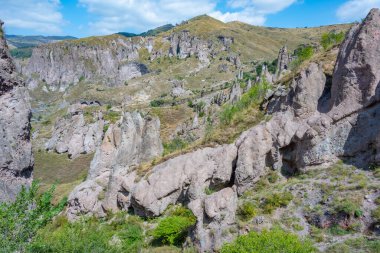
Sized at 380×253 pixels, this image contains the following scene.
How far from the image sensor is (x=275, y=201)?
24.8 meters

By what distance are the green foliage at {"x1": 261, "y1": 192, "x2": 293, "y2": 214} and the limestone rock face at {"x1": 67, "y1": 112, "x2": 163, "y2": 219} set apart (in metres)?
14.3

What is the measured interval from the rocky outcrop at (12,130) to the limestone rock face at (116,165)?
1011 cm

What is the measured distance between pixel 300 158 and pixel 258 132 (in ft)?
13.2

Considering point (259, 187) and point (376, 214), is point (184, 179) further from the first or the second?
point (376, 214)

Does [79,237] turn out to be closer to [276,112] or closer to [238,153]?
[238,153]

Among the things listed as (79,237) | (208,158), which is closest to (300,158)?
(208,158)

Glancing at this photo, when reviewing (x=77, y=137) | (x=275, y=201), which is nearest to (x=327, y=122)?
(x=275, y=201)

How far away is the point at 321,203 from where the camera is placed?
77.0 ft

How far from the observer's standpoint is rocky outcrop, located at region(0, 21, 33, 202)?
24188 millimetres

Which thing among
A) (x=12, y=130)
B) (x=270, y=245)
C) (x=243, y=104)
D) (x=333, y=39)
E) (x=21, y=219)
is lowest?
(x=270, y=245)

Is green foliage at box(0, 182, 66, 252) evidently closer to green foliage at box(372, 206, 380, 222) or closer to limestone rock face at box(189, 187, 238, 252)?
limestone rock face at box(189, 187, 238, 252)

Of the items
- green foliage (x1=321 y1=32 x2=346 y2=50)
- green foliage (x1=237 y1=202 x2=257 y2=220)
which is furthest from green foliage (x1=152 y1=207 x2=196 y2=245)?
green foliage (x1=321 y1=32 x2=346 y2=50)

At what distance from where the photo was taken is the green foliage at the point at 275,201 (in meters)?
24.5

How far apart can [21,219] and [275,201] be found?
1605cm
